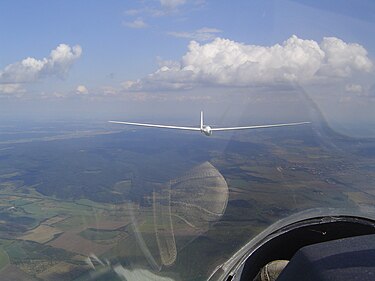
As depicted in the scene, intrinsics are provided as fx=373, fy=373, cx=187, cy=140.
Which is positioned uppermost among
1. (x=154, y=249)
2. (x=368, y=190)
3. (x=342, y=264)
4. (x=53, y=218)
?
(x=342, y=264)

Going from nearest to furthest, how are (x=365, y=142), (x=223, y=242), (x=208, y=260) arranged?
1. (x=208, y=260)
2. (x=223, y=242)
3. (x=365, y=142)

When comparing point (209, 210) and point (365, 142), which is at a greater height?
point (365, 142)

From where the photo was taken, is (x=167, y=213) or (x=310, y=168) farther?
(x=310, y=168)

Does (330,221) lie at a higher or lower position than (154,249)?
higher

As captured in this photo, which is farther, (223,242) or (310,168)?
(310,168)

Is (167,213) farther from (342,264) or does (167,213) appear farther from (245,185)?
(342,264)

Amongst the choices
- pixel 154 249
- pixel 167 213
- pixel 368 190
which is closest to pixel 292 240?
pixel 154 249

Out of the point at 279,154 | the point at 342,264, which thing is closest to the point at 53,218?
the point at 279,154

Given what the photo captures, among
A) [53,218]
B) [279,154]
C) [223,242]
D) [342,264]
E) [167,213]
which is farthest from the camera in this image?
[53,218]

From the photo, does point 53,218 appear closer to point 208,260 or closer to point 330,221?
point 208,260
